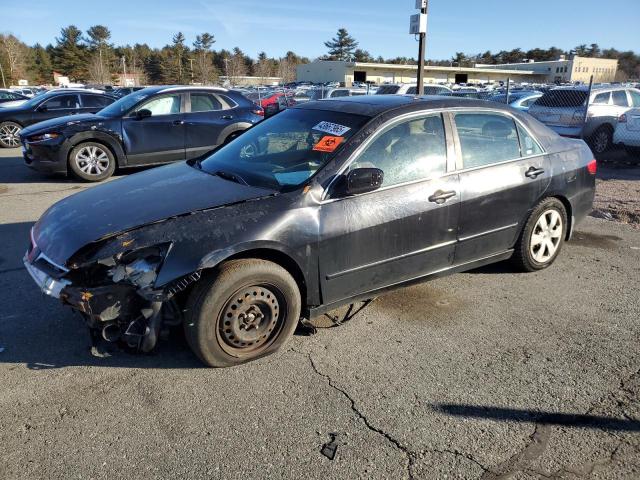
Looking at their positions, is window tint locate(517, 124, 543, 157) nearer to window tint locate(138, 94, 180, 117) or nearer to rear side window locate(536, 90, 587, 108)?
window tint locate(138, 94, 180, 117)

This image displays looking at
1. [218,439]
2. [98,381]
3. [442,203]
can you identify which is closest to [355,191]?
[442,203]

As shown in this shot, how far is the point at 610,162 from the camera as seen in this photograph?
1147cm

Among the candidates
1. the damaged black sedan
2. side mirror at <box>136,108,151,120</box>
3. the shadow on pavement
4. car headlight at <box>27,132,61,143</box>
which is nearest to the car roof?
the damaged black sedan

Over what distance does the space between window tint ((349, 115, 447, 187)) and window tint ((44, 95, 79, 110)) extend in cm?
1230

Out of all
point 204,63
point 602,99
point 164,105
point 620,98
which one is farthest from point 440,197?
point 204,63

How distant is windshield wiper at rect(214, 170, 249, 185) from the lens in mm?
3558

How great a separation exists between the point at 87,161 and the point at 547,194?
24.9ft

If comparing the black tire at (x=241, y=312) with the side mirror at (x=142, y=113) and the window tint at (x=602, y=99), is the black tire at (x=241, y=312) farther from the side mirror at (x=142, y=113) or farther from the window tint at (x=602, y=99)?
the window tint at (x=602, y=99)

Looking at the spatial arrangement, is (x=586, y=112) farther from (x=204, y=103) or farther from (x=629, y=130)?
(x=204, y=103)

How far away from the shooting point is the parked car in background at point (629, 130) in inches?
417

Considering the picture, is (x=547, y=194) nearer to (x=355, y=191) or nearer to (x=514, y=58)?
(x=355, y=191)

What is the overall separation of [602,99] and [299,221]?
41.1ft

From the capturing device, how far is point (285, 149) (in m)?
3.91

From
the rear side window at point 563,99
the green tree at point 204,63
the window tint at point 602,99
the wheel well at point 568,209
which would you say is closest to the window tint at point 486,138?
the wheel well at point 568,209
